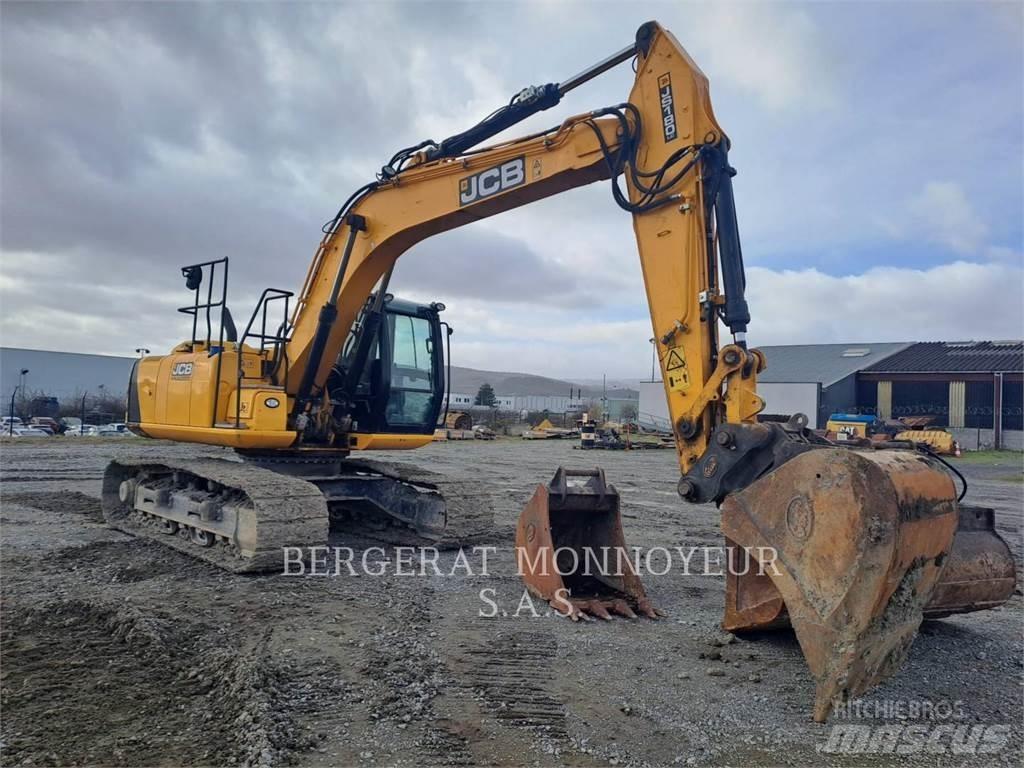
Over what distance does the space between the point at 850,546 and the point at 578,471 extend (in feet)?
9.08

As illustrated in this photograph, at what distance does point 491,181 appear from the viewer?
6.26 m

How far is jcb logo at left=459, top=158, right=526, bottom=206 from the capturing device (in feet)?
19.9

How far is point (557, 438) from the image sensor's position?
35.3m

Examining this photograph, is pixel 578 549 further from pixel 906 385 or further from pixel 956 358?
pixel 956 358

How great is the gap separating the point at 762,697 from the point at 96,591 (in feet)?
15.5

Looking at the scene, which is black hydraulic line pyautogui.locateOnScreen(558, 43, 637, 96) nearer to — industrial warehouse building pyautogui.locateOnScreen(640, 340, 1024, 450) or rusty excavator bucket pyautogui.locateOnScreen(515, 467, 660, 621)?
rusty excavator bucket pyautogui.locateOnScreen(515, 467, 660, 621)

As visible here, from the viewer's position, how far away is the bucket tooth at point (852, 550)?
329cm

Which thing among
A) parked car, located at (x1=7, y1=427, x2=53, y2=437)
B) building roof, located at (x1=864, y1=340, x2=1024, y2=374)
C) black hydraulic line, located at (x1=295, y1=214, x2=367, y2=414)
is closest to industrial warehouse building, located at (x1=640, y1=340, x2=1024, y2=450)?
building roof, located at (x1=864, y1=340, x2=1024, y2=374)

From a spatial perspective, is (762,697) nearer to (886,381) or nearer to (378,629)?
(378,629)

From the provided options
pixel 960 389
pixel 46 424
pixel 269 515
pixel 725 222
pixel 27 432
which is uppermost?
pixel 960 389

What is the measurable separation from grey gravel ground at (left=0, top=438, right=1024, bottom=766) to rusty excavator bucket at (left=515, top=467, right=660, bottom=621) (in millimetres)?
268

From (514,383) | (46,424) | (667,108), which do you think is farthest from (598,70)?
(514,383)

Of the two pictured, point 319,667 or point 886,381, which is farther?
point 886,381

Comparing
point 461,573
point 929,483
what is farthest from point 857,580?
point 461,573
